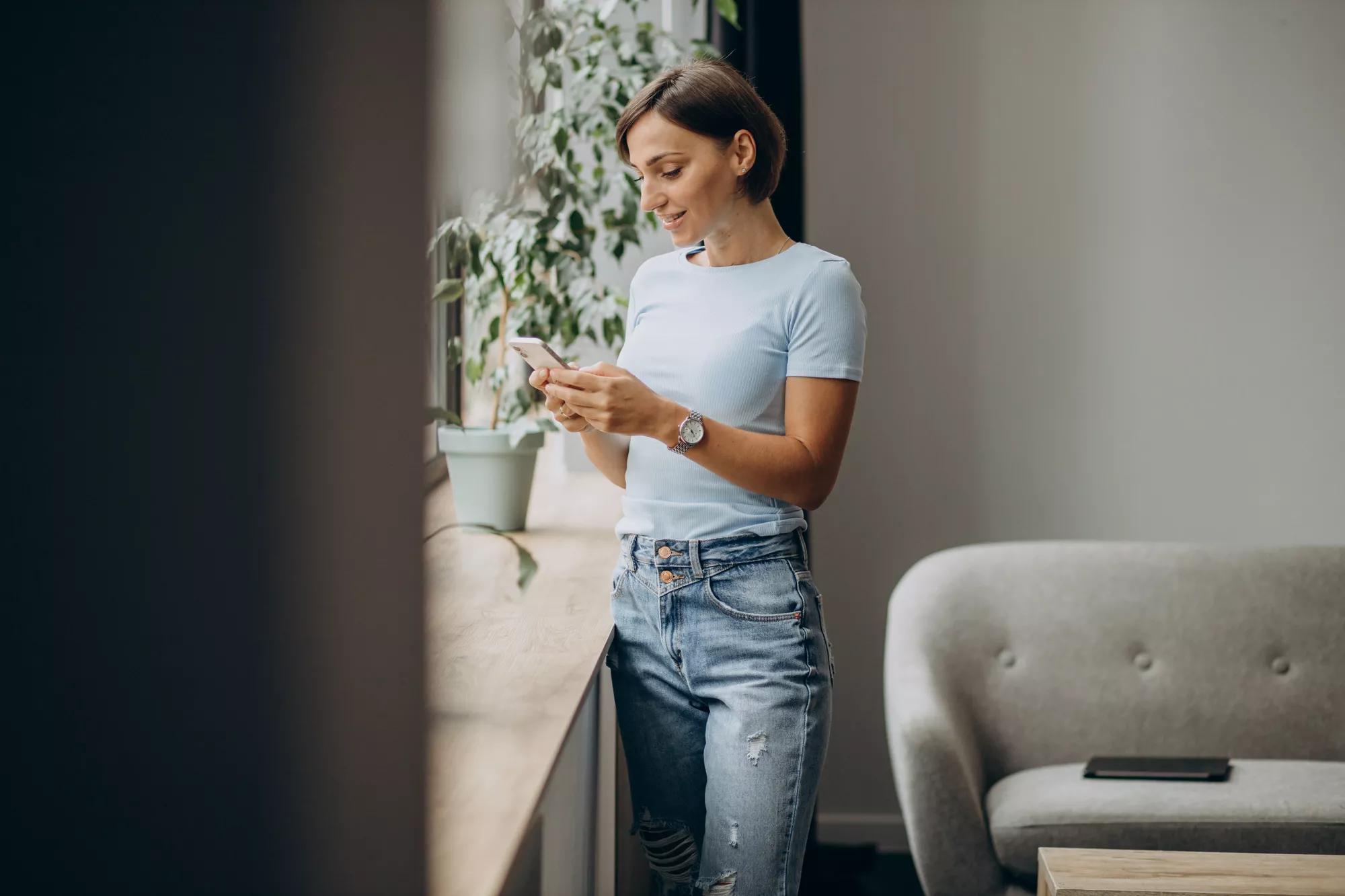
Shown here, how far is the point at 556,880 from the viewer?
1.50 m

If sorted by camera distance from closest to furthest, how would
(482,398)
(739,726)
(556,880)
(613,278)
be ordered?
(739,726), (556,880), (482,398), (613,278)

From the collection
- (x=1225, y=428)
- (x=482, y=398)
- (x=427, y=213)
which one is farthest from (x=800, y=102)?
(x=427, y=213)

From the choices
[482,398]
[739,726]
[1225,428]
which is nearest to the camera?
[739,726]

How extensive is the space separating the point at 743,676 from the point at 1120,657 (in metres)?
1.69

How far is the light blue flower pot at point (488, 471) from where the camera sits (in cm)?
194

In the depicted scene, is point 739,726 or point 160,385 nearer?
point 160,385

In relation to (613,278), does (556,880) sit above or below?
below

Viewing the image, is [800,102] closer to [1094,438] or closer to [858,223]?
[858,223]

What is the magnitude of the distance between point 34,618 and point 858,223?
122 inches

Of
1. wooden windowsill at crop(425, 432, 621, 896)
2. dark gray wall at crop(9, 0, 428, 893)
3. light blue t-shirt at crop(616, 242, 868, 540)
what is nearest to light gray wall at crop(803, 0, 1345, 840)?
wooden windowsill at crop(425, 432, 621, 896)

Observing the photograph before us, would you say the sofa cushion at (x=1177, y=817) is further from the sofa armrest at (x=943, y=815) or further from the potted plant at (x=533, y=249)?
the potted plant at (x=533, y=249)

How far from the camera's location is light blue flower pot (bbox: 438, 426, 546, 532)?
1.94 meters

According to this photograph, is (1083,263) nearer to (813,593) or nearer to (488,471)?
(488,471)

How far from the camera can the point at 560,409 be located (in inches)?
51.9
